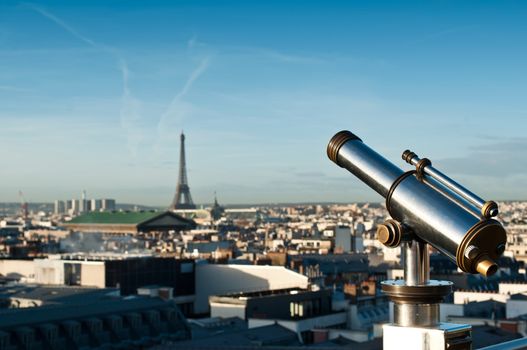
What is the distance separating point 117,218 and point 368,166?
5417 inches

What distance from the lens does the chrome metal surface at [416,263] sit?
11.0 ft

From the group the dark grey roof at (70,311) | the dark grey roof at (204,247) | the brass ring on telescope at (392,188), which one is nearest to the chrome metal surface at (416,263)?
the brass ring on telescope at (392,188)

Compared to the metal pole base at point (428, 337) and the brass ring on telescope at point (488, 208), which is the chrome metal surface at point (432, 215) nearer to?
the brass ring on telescope at point (488, 208)

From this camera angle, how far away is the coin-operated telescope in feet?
10.6

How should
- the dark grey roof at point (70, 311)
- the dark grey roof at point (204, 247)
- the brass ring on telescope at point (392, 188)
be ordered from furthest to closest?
the dark grey roof at point (204, 247) → the dark grey roof at point (70, 311) → the brass ring on telescope at point (392, 188)

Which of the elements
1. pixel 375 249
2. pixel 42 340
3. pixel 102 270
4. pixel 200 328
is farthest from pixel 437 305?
pixel 375 249

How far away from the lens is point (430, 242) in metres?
3.38

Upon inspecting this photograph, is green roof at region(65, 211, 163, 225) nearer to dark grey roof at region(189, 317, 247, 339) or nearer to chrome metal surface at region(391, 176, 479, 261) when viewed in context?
dark grey roof at region(189, 317, 247, 339)

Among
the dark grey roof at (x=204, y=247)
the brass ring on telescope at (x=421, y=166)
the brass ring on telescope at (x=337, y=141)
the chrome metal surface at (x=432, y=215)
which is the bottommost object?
the dark grey roof at (x=204, y=247)

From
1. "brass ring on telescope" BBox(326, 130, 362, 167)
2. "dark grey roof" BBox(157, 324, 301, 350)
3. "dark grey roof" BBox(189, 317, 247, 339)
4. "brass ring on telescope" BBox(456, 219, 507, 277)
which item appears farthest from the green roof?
"brass ring on telescope" BBox(456, 219, 507, 277)

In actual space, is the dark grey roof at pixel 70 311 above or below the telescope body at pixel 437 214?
below

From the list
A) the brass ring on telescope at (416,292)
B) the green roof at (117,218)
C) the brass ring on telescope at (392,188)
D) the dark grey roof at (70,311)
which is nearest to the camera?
the brass ring on telescope at (416,292)

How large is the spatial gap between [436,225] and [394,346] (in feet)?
1.39

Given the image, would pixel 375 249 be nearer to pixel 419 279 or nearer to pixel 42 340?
pixel 42 340
